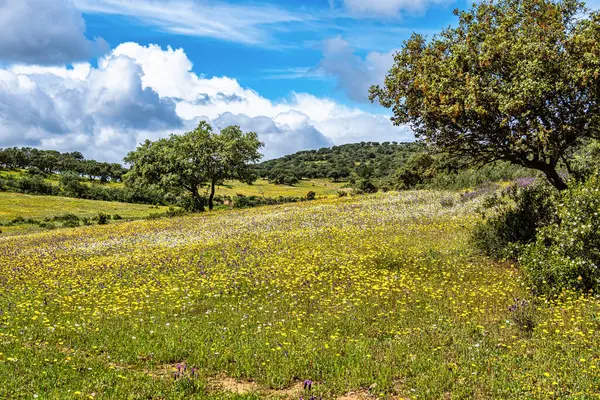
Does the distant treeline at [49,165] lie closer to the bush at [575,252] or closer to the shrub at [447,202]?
the shrub at [447,202]

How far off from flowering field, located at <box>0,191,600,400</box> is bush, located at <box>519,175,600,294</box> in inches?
29.0

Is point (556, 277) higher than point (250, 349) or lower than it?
higher

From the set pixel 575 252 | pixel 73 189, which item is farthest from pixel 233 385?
pixel 73 189

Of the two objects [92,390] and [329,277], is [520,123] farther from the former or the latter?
[92,390]

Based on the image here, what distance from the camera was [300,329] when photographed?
31.4 feet

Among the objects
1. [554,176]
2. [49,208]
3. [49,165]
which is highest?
[49,165]

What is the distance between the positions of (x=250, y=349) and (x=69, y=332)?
4.66 metres

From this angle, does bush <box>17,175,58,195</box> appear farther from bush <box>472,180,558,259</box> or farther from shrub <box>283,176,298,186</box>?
bush <box>472,180,558,259</box>

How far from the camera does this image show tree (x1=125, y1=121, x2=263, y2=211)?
5750cm

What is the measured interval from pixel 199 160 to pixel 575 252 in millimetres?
51580

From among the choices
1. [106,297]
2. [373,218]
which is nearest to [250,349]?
[106,297]

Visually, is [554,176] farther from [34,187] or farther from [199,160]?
[34,187]

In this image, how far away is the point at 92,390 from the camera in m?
6.50

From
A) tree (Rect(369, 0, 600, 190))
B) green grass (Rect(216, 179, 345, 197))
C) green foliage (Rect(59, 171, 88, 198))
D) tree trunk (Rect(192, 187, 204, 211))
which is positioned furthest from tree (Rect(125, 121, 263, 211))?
green foliage (Rect(59, 171, 88, 198))
